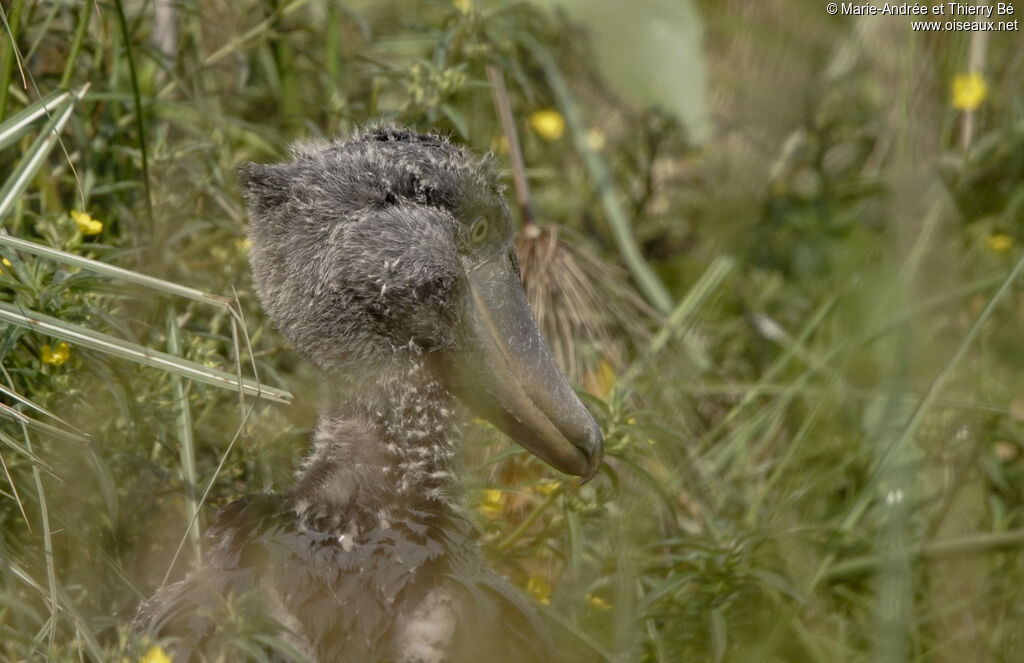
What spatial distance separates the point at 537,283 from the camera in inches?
102

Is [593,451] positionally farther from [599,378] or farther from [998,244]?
[998,244]

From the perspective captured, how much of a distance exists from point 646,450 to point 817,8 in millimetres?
1410

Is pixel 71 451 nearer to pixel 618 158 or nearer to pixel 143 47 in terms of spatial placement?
pixel 143 47

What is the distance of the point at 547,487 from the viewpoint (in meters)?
2.18

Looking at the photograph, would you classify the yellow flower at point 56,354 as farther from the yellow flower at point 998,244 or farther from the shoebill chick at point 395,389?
the yellow flower at point 998,244

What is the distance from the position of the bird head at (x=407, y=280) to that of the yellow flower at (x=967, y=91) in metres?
1.90

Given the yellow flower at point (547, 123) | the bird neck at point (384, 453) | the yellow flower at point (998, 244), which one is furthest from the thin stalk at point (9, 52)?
the yellow flower at point (998, 244)

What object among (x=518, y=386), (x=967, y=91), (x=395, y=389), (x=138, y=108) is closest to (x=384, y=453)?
(x=395, y=389)

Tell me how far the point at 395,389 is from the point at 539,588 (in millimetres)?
584

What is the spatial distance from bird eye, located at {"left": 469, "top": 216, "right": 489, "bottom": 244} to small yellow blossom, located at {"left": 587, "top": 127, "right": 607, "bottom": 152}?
61.1 inches

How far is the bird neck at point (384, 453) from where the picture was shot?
174 centimetres

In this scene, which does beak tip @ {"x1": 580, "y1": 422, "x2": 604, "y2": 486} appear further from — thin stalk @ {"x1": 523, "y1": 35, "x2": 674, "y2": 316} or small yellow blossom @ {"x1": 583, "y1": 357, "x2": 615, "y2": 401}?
thin stalk @ {"x1": 523, "y1": 35, "x2": 674, "y2": 316}

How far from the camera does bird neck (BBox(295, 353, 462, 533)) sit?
174 centimetres

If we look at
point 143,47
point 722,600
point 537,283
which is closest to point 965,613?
point 722,600
